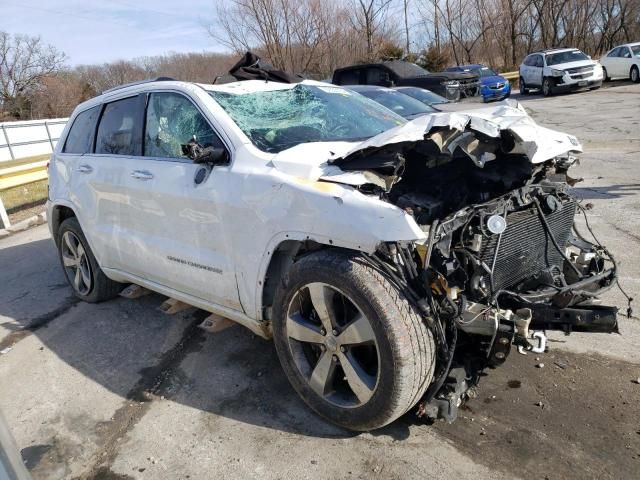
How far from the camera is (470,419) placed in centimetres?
297

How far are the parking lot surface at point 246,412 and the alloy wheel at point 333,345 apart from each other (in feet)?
0.86

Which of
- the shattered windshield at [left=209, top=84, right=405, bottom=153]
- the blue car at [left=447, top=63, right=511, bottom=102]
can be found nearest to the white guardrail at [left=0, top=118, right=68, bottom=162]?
the blue car at [left=447, top=63, right=511, bottom=102]

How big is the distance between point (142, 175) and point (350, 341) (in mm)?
2010

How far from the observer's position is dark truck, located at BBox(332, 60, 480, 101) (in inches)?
595

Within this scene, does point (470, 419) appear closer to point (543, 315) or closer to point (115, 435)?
point (543, 315)

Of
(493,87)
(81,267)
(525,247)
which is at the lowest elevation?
(81,267)

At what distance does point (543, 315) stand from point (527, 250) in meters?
0.44

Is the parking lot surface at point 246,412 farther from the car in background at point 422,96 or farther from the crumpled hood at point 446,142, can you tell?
the car in background at point 422,96

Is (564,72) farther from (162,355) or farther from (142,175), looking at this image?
(162,355)

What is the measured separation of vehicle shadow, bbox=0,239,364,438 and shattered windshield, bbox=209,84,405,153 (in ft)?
5.01

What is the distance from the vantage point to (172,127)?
380 cm

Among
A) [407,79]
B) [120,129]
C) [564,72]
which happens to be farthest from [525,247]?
[564,72]

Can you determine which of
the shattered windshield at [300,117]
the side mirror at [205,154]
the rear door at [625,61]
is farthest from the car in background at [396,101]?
the rear door at [625,61]

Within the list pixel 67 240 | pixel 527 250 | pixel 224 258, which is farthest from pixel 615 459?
pixel 67 240
